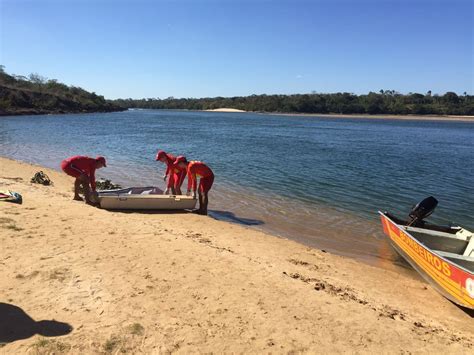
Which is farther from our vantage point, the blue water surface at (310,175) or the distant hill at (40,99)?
the distant hill at (40,99)

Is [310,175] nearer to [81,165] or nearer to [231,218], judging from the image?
[231,218]

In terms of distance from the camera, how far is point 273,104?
15862 centimetres

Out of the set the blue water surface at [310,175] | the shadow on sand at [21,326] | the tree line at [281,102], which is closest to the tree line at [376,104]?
the tree line at [281,102]

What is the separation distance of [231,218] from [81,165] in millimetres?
4612

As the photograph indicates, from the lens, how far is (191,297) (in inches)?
A: 228

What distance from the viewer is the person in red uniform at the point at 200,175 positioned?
11148 mm

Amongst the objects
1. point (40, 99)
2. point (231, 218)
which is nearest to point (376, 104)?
point (40, 99)

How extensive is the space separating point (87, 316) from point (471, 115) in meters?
144

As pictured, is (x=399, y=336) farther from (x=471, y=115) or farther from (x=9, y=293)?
(x=471, y=115)

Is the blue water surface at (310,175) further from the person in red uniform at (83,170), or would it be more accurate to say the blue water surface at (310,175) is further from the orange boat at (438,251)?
the person in red uniform at (83,170)

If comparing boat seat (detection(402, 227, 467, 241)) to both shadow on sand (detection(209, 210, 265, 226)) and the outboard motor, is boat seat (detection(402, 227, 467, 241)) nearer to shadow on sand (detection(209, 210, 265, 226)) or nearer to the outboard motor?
the outboard motor

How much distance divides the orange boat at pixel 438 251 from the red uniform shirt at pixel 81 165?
8.25 m

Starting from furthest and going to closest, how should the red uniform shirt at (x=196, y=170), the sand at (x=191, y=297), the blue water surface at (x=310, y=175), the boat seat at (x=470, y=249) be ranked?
the blue water surface at (x=310, y=175) → the red uniform shirt at (x=196, y=170) → the boat seat at (x=470, y=249) → the sand at (x=191, y=297)

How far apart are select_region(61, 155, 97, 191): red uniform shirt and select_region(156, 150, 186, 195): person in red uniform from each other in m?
1.91
